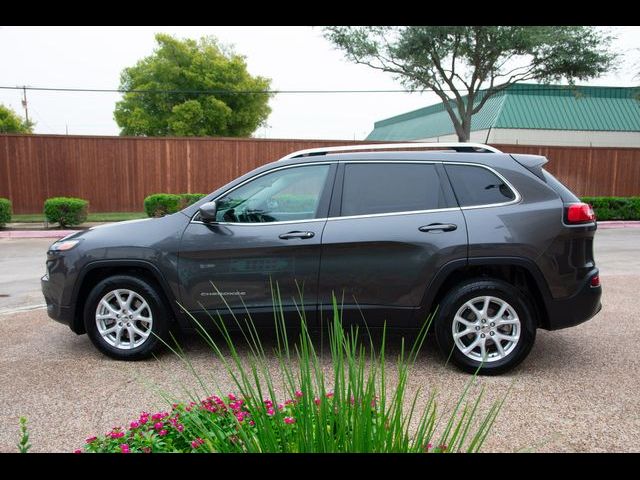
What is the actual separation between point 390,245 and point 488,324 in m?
1.03

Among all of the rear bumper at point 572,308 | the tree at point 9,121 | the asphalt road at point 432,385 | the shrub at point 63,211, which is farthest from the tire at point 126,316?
the tree at point 9,121

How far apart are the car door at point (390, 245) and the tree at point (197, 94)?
1797 inches

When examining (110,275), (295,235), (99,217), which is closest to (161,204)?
(99,217)

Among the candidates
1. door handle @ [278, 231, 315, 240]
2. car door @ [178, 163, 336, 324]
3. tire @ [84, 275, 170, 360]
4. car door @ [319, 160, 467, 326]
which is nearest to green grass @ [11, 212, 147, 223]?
tire @ [84, 275, 170, 360]

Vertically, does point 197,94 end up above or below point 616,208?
above

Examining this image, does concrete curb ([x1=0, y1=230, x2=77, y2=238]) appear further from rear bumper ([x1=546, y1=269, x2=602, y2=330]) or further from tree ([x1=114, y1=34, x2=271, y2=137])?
tree ([x1=114, y1=34, x2=271, y2=137])

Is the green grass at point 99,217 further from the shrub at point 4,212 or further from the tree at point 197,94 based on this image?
the tree at point 197,94

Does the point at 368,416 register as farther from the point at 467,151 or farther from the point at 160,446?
the point at 467,151

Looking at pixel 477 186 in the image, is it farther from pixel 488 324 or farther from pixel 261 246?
pixel 261 246

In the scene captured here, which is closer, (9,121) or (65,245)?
(65,245)

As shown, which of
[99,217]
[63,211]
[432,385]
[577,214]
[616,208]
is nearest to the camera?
[432,385]

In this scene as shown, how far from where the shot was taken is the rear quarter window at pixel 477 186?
446 centimetres

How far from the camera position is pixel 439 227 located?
14.4 ft

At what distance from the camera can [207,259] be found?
4625 millimetres
